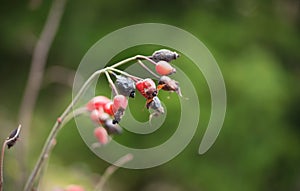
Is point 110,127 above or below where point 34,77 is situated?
below

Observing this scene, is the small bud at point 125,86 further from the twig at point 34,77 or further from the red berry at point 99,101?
the twig at point 34,77

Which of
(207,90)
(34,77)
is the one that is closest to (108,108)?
(34,77)

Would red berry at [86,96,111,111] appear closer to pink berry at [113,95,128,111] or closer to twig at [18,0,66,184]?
pink berry at [113,95,128,111]

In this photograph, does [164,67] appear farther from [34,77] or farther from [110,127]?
[34,77]

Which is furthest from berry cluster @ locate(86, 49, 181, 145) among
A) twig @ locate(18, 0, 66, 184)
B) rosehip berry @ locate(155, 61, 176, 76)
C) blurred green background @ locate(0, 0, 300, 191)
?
blurred green background @ locate(0, 0, 300, 191)

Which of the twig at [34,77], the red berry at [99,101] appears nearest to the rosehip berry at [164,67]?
the red berry at [99,101]

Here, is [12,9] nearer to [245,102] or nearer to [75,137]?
[75,137]
